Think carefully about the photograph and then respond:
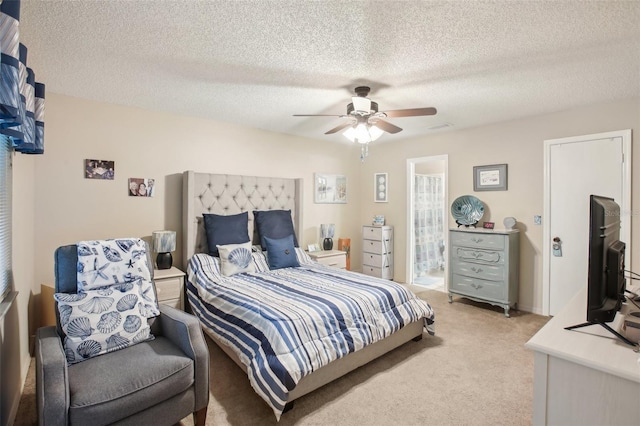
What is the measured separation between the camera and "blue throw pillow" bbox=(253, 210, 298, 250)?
411cm

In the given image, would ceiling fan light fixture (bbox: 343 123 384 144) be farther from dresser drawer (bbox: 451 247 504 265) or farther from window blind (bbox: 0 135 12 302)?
window blind (bbox: 0 135 12 302)

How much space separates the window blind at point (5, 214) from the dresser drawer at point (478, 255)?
4.40 metres

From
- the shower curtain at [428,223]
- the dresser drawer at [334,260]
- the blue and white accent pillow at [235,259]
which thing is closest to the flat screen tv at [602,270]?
the blue and white accent pillow at [235,259]

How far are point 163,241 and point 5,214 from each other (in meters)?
1.43

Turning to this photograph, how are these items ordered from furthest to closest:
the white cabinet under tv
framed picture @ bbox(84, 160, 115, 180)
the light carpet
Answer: framed picture @ bbox(84, 160, 115, 180) < the light carpet < the white cabinet under tv

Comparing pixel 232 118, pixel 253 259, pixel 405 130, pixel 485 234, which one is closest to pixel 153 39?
pixel 232 118

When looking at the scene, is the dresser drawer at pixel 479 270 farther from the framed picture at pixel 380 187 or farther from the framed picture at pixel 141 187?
the framed picture at pixel 141 187

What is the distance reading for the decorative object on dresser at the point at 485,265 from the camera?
3.81 metres

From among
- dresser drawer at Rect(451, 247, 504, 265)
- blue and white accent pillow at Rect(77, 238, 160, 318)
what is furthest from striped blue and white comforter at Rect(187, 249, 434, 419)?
dresser drawer at Rect(451, 247, 504, 265)

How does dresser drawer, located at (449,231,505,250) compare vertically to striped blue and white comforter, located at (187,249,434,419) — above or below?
above

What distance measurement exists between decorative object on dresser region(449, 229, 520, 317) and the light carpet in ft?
2.43

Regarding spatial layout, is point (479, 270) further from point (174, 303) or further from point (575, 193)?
point (174, 303)

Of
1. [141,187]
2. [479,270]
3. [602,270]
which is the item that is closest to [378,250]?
[479,270]

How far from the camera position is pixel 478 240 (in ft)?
13.2
